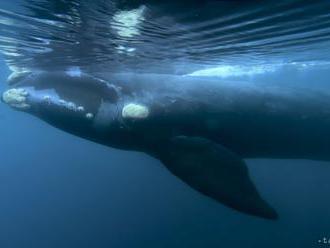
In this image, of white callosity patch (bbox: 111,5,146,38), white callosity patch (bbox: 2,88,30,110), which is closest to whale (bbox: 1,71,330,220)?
white callosity patch (bbox: 2,88,30,110)

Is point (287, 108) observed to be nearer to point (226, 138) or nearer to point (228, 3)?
point (226, 138)

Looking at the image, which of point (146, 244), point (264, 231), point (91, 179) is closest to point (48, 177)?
point (91, 179)

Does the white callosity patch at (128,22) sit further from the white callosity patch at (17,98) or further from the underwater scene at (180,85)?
the white callosity patch at (17,98)

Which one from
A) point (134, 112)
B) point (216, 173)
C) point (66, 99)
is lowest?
point (216, 173)

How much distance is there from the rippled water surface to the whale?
55.7 inches

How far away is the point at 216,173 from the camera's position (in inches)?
343

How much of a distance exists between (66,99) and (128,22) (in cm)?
252

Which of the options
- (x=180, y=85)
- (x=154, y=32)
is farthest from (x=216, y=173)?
(x=154, y=32)

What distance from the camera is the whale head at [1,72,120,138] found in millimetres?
10062

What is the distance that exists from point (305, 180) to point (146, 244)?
1499 centimetres

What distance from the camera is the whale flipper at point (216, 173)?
8.37 m

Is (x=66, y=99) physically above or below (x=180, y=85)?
below

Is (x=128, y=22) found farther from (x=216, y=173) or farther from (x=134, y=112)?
(x=216, y=173)

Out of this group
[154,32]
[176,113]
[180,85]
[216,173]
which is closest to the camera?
[216,173]
